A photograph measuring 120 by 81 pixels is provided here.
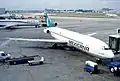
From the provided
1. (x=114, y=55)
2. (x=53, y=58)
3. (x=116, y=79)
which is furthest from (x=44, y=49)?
(x=116, y=79)

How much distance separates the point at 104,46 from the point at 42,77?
1102 cm

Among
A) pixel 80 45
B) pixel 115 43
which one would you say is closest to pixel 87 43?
pixel 80 45

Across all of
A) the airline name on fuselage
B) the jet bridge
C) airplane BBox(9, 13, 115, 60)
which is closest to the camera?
airplane BBox(9, 13, 115, 60)

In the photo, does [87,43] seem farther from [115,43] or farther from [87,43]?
[115,43]

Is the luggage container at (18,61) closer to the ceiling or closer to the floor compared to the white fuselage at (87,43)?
closer to the floor

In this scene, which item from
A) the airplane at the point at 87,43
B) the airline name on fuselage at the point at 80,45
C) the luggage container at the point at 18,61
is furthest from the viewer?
the airline name on fuselage at the point at 80,45

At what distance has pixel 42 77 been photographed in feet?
95.1

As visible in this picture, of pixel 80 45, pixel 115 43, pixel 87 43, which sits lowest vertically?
pixel 80 45

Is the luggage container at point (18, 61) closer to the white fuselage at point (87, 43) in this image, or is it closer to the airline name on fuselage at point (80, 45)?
the airline name on fuselage at point (80, 45)

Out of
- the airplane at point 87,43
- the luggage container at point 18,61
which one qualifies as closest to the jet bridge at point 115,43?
the airplane at point 87,43

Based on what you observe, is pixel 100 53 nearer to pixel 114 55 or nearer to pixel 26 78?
pixel 114 55

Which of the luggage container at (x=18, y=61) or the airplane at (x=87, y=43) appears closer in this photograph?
the airplane at (x=87, y=43)

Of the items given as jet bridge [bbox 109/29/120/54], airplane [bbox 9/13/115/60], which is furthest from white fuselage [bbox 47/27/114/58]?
jet bridge [bbox 109/29/120/54]

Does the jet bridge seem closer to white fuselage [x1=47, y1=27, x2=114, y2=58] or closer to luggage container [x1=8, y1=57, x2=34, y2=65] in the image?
white fuselage [x1=47, y1=27, x2=114, y2=58]
